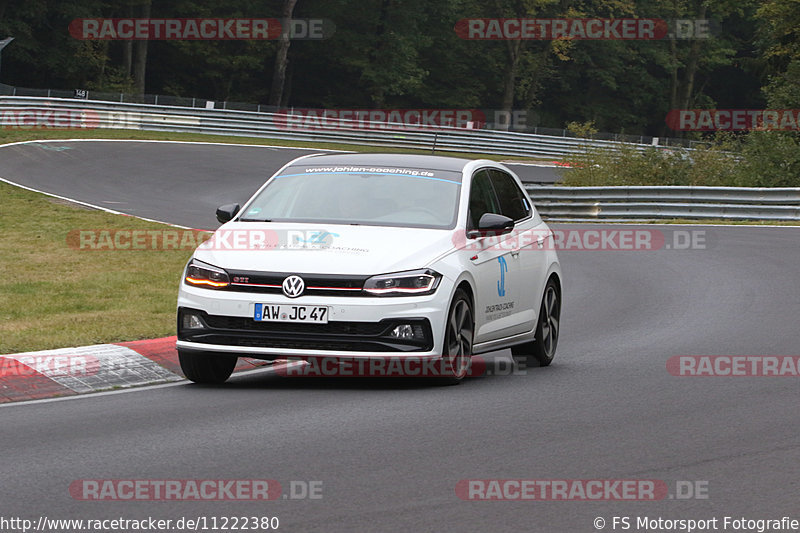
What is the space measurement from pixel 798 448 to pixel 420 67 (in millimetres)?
78214

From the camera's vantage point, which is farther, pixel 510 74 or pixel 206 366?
pixel 510 74

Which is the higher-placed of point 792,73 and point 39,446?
point 792,73

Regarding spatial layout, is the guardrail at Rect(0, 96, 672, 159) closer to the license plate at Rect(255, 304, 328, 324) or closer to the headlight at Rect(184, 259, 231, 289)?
the headlight at Rect(184, 259, 231, 289)

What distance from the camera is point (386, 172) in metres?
10.9

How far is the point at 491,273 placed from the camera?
1059 cm

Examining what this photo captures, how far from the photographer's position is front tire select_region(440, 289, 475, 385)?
31.8 ft

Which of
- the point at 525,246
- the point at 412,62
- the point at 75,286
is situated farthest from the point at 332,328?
the point at 412,62

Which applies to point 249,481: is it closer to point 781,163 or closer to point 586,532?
point 586,532

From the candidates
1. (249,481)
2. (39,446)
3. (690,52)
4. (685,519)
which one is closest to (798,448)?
(685,519)

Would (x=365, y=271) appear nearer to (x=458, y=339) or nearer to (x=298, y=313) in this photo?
(x=298, y=313)

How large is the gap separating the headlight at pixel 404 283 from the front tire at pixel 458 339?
0.26 m

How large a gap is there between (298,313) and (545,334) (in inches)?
126

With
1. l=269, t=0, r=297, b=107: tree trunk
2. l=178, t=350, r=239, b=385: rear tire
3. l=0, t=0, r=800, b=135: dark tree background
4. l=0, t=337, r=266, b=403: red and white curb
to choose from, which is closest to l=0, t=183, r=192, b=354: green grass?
l=0, t=337, r=266, b=403: red and white curb

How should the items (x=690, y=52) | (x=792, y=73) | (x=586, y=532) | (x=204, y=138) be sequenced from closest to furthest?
(x=586, y=532)
(x=792, y=73)
(x=204, y=138)
(x=690, y=52)
